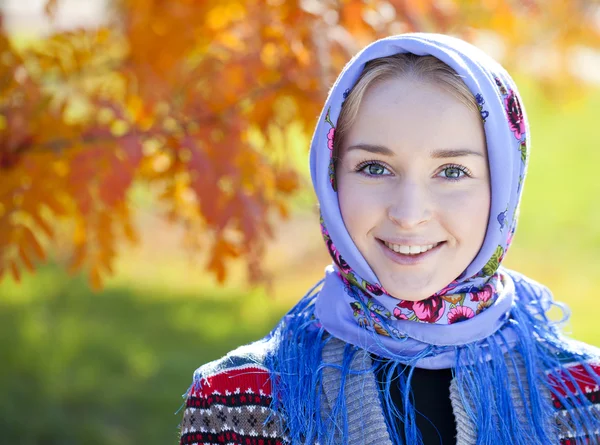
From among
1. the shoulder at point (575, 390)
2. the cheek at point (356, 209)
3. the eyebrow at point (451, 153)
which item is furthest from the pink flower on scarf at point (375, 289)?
the shoulder at point (575, 390)

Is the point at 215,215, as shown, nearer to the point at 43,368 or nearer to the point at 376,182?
the point at 376,182

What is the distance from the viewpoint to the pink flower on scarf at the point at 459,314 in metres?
1.95

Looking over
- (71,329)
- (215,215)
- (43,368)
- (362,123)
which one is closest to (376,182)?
(362,123)

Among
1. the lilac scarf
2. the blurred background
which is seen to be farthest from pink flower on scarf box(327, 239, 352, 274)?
the blurred background

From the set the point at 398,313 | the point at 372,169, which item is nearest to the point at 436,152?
the point at 372,169

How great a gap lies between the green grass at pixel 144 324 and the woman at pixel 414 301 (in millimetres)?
1588

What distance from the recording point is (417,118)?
6.04 ft

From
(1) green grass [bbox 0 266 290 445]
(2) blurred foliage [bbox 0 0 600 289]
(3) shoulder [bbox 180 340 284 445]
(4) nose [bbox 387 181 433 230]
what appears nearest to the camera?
(4) nose [bbox 387 181 433 230]

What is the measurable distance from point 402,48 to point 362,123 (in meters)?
0.19

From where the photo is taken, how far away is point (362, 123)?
1900 mm

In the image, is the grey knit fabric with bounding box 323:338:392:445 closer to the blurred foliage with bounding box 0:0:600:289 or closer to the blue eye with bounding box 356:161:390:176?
the blue eye with bounding box 356:161:390:176

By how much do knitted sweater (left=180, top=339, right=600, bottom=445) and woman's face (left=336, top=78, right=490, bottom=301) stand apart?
242 mm

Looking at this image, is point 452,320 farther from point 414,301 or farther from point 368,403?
point 368,403

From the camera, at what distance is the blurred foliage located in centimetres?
309
